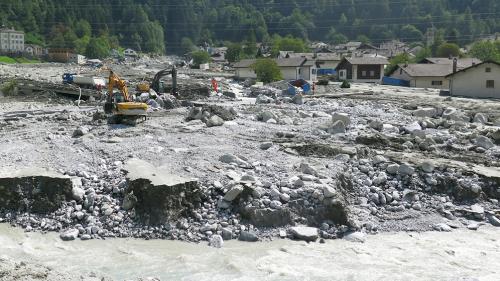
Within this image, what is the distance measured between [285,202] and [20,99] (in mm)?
25329

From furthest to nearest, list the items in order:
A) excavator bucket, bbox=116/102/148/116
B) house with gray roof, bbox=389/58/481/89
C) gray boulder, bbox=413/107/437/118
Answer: house with gray roof, bbox=389/58/481/89 < gray boulder, bbox=413/107/437/118 < excavator bucket, bbox=116/102/148/116

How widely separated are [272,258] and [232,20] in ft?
583

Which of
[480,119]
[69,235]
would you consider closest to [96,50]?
[480,119]

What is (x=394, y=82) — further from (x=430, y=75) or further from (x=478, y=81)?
(x=478, y=81)

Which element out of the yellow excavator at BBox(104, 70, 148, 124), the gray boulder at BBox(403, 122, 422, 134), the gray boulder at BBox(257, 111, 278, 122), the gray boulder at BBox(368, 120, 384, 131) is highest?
the yellow excavator at BBox(104, 70, 148, 124)

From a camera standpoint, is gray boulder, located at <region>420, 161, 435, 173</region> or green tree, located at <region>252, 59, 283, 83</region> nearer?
gray boulder, located at <region>420, 161, 435, 173</region>

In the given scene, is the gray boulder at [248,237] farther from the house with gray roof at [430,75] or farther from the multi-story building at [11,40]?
the multi-story building at [11,40]

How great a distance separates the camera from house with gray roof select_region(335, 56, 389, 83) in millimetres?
68250

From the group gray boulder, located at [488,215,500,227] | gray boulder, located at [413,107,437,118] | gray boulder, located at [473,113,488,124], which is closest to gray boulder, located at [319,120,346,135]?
gray boulder, located at [413,107,437,118]

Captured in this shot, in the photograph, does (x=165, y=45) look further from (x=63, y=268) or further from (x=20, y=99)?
(x=63, y=268)

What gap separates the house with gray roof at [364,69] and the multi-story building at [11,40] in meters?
88.8

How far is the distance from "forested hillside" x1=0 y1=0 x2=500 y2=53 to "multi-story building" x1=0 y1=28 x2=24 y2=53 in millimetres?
7435

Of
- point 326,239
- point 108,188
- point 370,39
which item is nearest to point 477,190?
point 326,239

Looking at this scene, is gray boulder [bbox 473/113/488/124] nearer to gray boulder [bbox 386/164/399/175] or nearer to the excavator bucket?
gray boulder [bbox 386/164/399/175]
